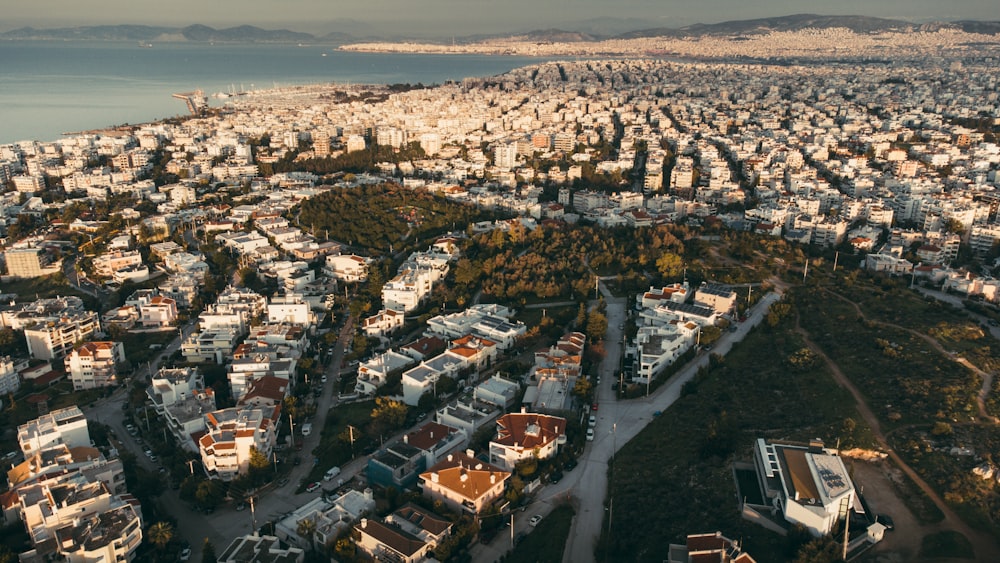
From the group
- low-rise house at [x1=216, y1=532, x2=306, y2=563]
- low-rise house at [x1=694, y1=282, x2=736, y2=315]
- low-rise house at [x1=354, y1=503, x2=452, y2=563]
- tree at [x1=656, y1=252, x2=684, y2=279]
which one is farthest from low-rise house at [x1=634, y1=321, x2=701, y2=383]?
low-rise house at [x1=216, y1=532, x2=306, y2=563]

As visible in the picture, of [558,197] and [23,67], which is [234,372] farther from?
[23,67]

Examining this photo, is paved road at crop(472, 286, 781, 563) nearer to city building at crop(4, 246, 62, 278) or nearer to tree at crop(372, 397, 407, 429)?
tree at crop(372, 397, 407, 429)

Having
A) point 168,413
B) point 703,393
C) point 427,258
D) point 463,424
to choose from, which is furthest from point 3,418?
point 703,393

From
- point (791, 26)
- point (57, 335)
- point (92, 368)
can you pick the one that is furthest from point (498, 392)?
point (791, 26)

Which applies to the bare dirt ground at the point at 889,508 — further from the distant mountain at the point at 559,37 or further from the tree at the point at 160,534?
the distant mountain at the point at 559,37

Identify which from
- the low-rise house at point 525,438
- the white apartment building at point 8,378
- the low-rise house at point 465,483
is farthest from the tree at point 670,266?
the white apartment building at point 8,378

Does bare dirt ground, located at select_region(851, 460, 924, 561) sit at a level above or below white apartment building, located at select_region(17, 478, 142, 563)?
above

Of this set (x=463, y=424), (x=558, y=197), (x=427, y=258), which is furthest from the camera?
(x=558, y=197)
